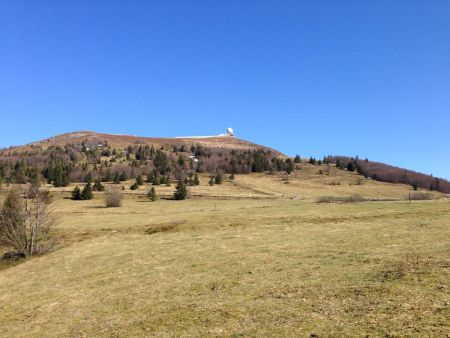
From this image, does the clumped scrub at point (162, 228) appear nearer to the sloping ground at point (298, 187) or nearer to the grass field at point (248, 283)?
the grass field at point (248, 283)

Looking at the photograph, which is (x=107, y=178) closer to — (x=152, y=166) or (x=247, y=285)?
(x=152, y=166)

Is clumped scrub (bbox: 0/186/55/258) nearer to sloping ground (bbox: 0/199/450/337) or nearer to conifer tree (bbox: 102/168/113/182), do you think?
sloping ground (bbox: 0/199/450/337)

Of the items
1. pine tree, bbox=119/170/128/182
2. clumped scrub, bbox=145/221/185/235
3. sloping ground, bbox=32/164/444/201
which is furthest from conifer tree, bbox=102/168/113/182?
clumped scrub, bbox=145/221/185/235

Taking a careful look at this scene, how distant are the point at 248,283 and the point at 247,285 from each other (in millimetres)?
318

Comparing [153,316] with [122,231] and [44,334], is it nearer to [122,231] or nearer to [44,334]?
[44,334]

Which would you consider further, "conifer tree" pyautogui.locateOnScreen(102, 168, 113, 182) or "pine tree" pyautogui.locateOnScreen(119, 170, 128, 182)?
"pine tree" pyautogui.locateOnScreen(119, 170, 128, 182)

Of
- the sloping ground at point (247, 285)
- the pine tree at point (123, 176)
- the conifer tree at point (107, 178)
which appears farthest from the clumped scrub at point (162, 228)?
the pine tree at point (123, 176)

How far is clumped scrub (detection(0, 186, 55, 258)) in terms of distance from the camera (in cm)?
3600

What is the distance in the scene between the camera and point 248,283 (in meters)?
17.5

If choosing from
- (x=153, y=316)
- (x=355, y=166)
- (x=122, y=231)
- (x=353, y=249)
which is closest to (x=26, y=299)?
(x=153, y=316)

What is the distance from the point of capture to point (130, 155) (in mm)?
188375

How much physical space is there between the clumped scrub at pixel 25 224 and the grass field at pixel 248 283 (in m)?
2.84

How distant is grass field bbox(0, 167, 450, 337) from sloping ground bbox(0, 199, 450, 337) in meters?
0.06

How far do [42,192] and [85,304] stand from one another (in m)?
25.3
